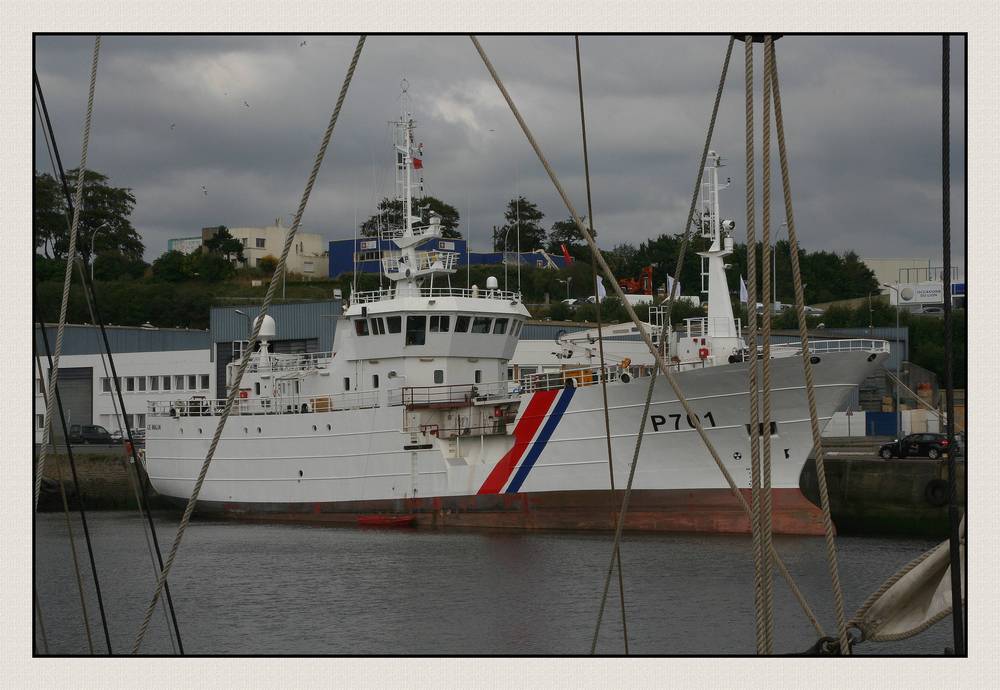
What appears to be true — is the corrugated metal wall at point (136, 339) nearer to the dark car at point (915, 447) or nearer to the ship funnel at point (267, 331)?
the ship funnel at point (267, 331)

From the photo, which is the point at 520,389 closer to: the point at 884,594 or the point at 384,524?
the point at 384,524

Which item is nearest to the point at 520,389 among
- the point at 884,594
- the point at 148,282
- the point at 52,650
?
the point at 52,650

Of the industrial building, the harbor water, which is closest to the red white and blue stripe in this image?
the harbor water

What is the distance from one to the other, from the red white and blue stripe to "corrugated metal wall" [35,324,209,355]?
20909 mm

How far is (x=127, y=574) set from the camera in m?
18.9

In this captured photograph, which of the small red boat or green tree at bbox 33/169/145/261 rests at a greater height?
green tree at bbox 33/169/145/261

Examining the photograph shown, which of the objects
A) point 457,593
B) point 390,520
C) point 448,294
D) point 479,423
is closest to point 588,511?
point 479,423

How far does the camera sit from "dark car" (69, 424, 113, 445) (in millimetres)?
37312

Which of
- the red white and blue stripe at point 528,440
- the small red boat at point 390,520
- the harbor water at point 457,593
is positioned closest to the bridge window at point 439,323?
the red white and blue stripe at point 528,440

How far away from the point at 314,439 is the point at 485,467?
4418 mm

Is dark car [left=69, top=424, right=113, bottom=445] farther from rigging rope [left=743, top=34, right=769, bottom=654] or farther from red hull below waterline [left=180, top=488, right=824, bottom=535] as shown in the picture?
rigging rope [left=743, top=34, right=769, bottom=654]

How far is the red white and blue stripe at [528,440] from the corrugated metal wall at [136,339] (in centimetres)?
2091

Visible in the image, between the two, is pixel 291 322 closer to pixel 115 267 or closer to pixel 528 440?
pixel 528 440

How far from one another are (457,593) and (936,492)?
36.1 ft
